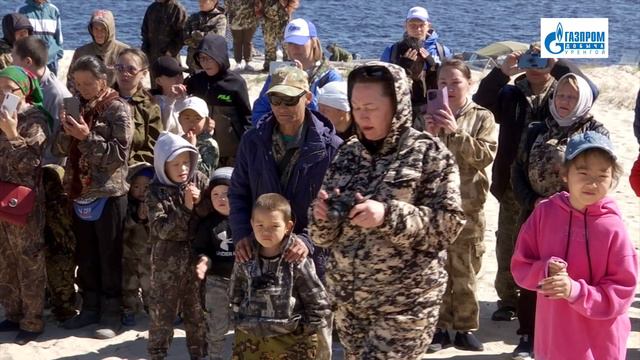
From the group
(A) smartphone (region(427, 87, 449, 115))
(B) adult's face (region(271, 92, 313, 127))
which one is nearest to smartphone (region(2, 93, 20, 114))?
(B) adult's face (region(271, 92, 313, 127))

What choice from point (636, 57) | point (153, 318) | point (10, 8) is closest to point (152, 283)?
point (153, 318)

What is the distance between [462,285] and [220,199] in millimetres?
1762

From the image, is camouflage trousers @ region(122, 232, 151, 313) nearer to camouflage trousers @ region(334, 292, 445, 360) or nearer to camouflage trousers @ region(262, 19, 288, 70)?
camouflage trousers @ region(334, 292, 445, 360)

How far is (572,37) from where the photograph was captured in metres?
13.9

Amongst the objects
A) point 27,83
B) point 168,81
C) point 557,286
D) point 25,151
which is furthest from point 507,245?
point 27,83

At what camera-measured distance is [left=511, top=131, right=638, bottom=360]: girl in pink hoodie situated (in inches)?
182

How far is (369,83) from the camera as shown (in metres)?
4.45

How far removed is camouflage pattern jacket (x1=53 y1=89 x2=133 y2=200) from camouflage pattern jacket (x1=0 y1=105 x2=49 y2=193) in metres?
0.14

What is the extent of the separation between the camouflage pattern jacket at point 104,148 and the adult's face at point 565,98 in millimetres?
2796

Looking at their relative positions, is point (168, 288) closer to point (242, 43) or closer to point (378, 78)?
point (378, 78)

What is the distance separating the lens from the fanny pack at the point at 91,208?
720cm

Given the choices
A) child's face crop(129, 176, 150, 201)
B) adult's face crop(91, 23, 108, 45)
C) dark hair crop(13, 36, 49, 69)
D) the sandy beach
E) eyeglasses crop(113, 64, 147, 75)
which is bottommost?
the sandy beach

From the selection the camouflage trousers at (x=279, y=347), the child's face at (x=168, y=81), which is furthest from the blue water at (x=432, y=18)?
the camouflage trousers at (x=279, y=347)

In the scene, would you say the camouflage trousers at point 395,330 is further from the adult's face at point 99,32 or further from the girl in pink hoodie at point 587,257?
the adult's face at point 99,32
